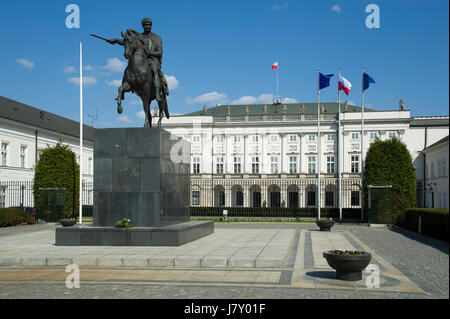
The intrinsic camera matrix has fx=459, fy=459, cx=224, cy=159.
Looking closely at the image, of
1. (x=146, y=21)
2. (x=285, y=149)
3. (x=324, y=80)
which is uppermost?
(x=324, y=80)

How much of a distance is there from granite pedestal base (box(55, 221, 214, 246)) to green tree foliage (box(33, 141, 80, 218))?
17.6 m

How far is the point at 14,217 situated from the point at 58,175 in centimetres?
457

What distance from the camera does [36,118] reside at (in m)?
52.4

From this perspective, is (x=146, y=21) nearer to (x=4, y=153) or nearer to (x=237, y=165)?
(x=4, y=153)

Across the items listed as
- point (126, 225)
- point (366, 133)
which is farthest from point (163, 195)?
point (366, 133)

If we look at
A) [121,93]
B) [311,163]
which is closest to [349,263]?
[121,93]

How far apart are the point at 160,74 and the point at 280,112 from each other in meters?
58.9

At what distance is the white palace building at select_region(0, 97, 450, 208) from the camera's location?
64.6 m

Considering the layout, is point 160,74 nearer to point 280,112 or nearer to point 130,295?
point 130,295

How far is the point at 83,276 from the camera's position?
10.9 meters

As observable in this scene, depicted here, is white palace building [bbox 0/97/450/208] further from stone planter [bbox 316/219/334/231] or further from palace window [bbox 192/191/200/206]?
stone planter [bbox 316/219/334/231]

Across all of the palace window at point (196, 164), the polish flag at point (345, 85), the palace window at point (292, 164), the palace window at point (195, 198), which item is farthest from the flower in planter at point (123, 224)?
the palace window at point (292, 164)

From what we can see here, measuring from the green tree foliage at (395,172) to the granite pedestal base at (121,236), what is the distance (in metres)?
19.2

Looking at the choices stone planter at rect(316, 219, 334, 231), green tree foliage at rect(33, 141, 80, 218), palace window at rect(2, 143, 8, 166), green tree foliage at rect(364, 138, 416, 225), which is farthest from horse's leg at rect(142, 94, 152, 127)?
palace window at rect(2, 143, 8, 166)
